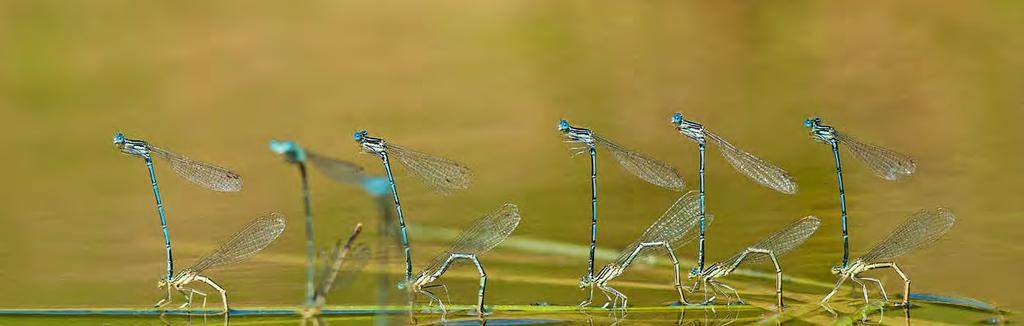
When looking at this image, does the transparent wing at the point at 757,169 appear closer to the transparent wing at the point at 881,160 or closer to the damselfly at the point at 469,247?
the transparent wing at the point at 881,160

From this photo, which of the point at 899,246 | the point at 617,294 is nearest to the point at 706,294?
the point at 617,294

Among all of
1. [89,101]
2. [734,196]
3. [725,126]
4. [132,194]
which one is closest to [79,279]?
[132,194]

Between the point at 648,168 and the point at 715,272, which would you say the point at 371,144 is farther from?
the point at 715,272

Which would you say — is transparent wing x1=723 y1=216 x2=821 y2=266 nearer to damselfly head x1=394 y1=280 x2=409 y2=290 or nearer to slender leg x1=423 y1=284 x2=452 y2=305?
slender leg x1=423 y1=284 x2=452 y2=305

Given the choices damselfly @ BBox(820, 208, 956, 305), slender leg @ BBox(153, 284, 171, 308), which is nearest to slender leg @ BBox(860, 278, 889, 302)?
damselfly @ BBox(820, 208, 956, 305)

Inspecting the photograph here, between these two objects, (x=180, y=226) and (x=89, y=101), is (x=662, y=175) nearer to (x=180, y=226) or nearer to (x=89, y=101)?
(x=180, y=226)

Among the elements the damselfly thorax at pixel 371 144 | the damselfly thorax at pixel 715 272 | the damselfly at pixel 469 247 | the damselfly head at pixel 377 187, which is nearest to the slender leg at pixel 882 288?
the damselfly thorax at pixel 715 272

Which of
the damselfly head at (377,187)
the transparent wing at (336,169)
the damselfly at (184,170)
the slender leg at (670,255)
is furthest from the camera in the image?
the damselfly at (184,170)
